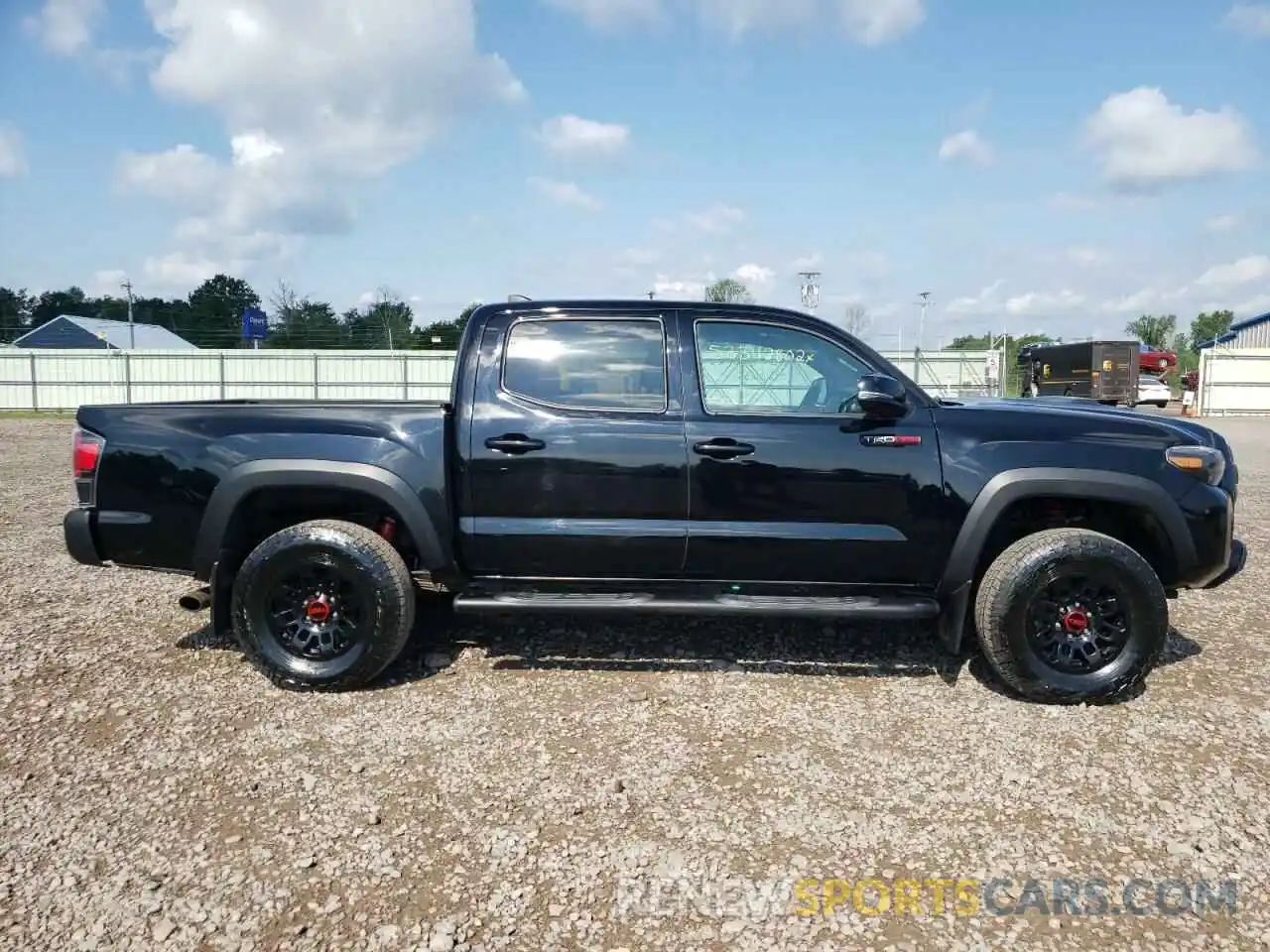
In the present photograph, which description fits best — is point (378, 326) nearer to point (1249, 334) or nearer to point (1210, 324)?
point (1249, 334)

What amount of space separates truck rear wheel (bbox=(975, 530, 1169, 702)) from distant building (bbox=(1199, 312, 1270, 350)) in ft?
156

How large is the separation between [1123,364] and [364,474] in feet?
87.9

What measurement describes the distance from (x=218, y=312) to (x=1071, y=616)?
8138cm

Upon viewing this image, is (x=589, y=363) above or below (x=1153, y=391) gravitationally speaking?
below

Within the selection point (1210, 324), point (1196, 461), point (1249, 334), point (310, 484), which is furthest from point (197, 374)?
point (1210, 324)

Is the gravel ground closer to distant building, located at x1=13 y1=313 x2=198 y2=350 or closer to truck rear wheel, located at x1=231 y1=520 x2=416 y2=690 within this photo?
truck rear wheel, located at x1=231 y1=520 x2=416 y2=690

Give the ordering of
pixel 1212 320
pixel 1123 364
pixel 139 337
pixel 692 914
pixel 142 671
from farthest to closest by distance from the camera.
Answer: pixel 1212 320 → pixel 139 337 → pixel 1123 364 → pixel 142 671 → pixel 692 914

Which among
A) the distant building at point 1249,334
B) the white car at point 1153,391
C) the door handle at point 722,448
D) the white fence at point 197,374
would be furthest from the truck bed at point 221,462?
the distant building at point 1249,334

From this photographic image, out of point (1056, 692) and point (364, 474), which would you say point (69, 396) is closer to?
point (364, 474)

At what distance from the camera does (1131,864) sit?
2541mm

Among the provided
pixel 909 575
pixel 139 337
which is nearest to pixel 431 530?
pixel 909 575

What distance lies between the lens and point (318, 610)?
12.3ft

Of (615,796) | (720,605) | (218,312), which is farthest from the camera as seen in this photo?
(218,312)

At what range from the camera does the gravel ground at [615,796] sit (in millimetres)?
2281
